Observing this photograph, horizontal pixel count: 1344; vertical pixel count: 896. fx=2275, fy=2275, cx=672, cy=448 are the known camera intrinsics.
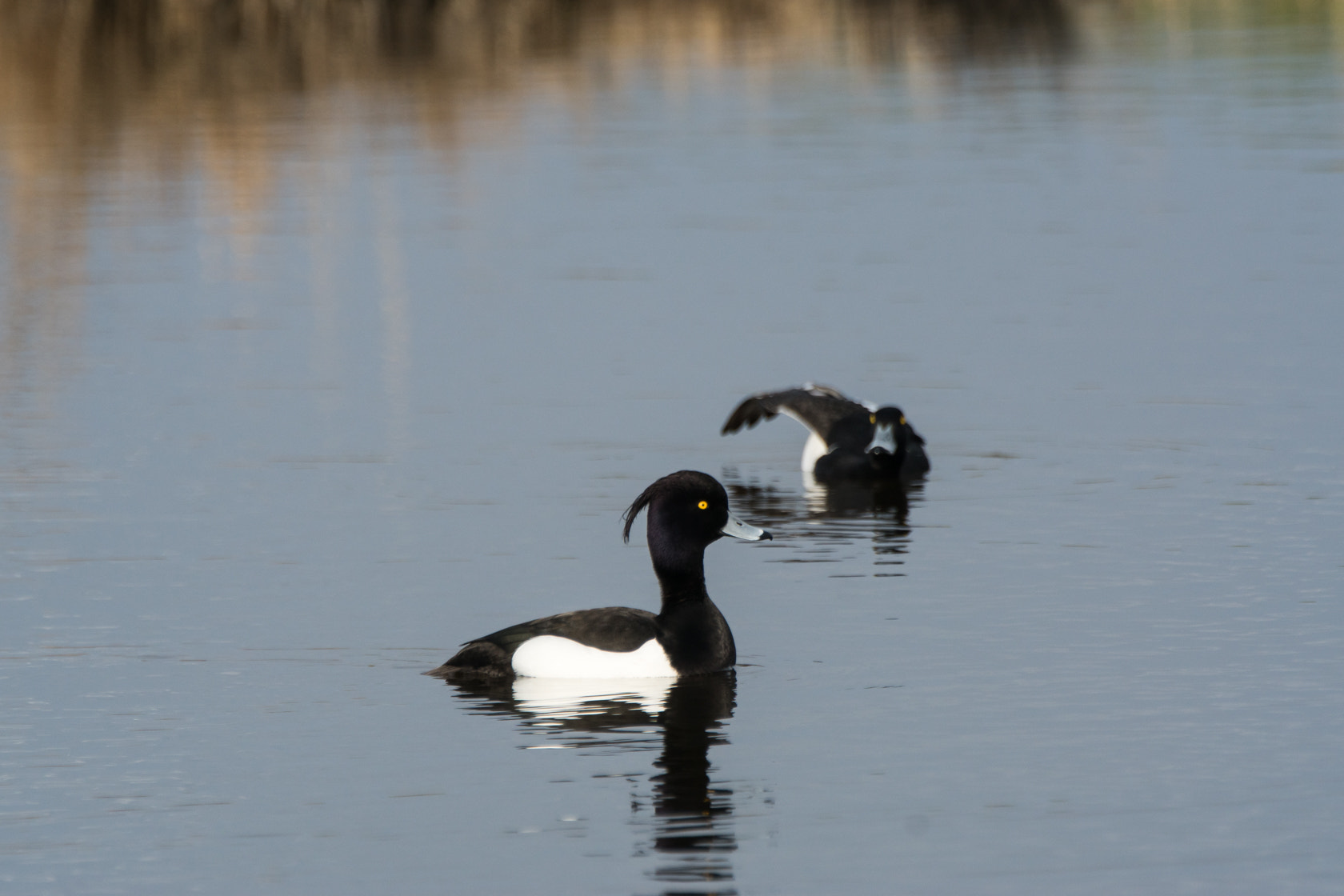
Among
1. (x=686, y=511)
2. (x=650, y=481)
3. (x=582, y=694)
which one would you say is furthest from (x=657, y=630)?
(x=650, y=481)

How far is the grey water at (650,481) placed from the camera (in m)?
9.48

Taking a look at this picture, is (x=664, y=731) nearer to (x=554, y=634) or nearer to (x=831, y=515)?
(x=554, y=634)

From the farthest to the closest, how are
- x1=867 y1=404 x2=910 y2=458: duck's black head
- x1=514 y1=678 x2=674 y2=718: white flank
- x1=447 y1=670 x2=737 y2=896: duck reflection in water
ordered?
x1=867 y1=404 x2=910 y2=458: duck's black head → x1=514 y1=678 x2=674 y2=718: white flank → x1=447 y1=670 x2=737 y2=896: duck reflection in water

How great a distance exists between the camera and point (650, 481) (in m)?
16.1

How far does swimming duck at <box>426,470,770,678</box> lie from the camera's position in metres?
11.4

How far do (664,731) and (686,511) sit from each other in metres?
1.66

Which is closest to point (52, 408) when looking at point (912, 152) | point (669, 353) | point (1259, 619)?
point (669, 353)

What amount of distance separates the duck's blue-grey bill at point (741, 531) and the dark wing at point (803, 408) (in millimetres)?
5314

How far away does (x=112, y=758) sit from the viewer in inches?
407

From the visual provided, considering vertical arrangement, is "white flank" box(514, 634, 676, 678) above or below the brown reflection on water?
below

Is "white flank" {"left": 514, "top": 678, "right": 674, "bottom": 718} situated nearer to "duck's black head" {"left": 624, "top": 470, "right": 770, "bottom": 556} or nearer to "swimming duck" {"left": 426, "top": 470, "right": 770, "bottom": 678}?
"swimming duck" {"left": 426, "top": 470, "right": 770, "bottom": 678}

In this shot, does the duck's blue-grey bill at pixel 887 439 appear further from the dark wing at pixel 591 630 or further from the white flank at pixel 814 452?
the dark wing at pixel 591 630

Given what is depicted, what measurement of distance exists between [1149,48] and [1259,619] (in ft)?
139

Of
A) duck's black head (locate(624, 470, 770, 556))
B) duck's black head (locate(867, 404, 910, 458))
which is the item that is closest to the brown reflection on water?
duck's black head (locate(867, 404, 910, 458))
